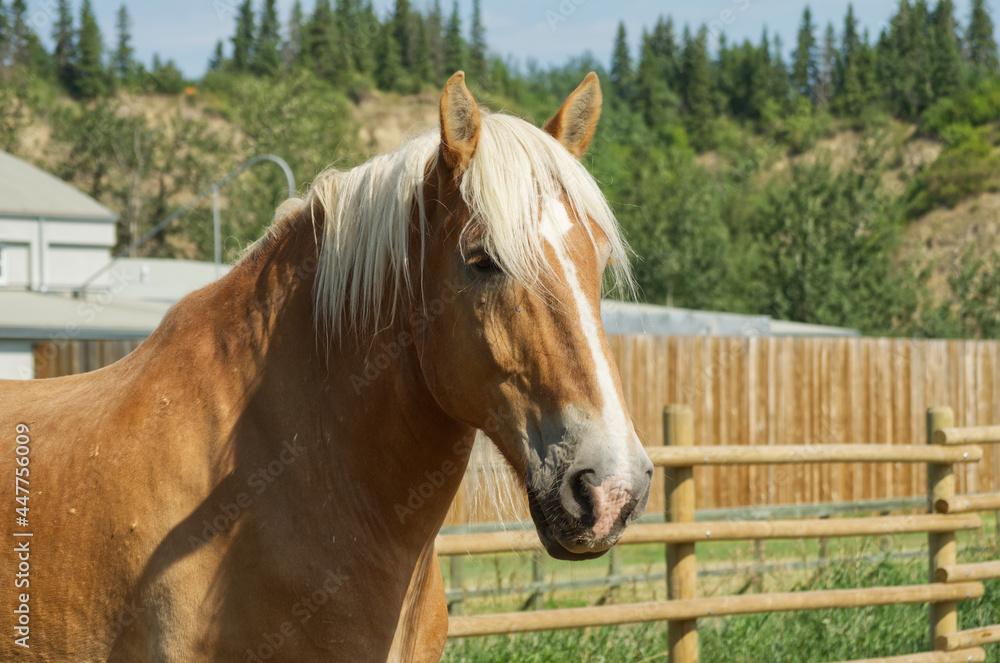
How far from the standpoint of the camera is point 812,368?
10.1 m

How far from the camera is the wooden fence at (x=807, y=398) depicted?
9.30m

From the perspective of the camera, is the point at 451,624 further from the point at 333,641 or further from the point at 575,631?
the point at 333,641

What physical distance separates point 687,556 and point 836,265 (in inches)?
856

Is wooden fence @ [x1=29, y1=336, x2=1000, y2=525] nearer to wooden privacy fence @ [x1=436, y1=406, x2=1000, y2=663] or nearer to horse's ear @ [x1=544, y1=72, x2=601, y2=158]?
wooden privacy fence @ [x1=436, y1=406, x2=1000, y2=663]

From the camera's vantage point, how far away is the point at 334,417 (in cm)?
191

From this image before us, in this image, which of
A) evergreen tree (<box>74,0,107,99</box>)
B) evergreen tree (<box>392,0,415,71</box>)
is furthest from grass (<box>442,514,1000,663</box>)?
evergreen tree (<box>392,0,415,71</box>)

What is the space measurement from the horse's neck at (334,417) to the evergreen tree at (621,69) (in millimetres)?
84376

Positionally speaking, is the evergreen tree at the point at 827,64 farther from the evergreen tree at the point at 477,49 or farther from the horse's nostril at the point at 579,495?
the horse's nostril at the point at 579,495

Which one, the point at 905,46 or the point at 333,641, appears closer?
the point at 333,641

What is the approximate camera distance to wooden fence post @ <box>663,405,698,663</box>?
4.15 m

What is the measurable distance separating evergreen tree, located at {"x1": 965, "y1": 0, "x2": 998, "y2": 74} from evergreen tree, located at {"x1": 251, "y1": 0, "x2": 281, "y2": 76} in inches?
2678

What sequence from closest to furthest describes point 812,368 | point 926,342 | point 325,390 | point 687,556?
point 325,390, point 687,556, point 812,368, point 926,342

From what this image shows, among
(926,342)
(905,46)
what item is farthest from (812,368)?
(905,46)

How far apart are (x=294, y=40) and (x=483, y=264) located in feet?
252
